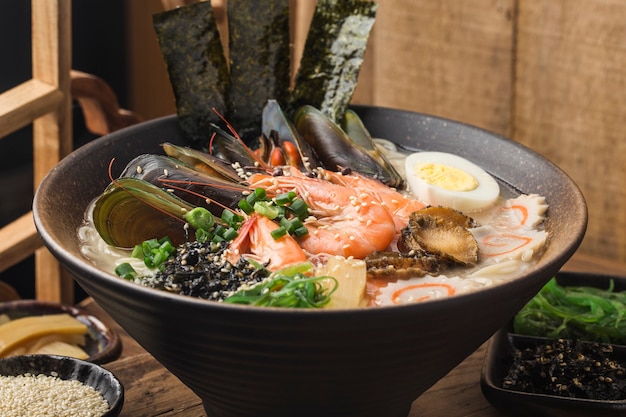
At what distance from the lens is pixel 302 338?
1.34 meters

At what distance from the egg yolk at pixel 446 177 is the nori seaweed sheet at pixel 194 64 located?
0.60 meters

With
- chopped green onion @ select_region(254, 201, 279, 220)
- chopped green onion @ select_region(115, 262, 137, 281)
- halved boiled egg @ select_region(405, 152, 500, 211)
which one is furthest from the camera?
halved boiled egg @ select_region(405, 152, 500, 211)

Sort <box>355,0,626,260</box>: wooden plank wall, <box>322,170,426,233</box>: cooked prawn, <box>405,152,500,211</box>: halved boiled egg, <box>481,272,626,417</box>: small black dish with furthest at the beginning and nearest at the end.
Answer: <box>355,0,626,260</box>: wooden plank wall, <box>405,152,500,211</box>: halved boiled egg, <box>322,170,426,233</box>: cooked prawn, <box>481,272,626,417</box>: small black dish

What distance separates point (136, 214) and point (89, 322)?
0.59 meters

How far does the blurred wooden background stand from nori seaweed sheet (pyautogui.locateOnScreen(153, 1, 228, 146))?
1.33 meters

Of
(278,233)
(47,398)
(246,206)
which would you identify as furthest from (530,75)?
(47,398)

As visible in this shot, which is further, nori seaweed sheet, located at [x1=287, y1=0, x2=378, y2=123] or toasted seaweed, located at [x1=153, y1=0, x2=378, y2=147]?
nori seaweed sheet, located at [x1=287, y1=0, x2=378, y2=123]

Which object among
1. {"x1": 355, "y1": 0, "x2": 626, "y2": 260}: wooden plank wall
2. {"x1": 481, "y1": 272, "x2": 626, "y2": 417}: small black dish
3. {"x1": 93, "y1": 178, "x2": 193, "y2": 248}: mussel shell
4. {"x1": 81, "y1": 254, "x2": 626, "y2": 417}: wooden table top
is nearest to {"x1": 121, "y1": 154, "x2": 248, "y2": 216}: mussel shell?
{"x1": 93, "y1": 178, "x2": 193, "y2": 248}: mussel shell

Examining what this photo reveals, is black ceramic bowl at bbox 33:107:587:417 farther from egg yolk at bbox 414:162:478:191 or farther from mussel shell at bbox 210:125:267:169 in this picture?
mussel shell at bbox 210:125:267:169

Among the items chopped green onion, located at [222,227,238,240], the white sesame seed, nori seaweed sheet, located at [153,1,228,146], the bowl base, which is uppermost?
nori seaweed sheet, located at [153,1,228,146]

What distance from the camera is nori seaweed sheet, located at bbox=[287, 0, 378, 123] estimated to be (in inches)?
97.3

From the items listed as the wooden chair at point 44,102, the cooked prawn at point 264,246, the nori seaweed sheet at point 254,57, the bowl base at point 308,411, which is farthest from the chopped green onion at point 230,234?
the wooden chair at point 44,102

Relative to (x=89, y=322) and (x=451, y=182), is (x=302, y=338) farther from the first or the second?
(x=89, y=322)

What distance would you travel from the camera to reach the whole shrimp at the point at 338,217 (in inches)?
72.1
